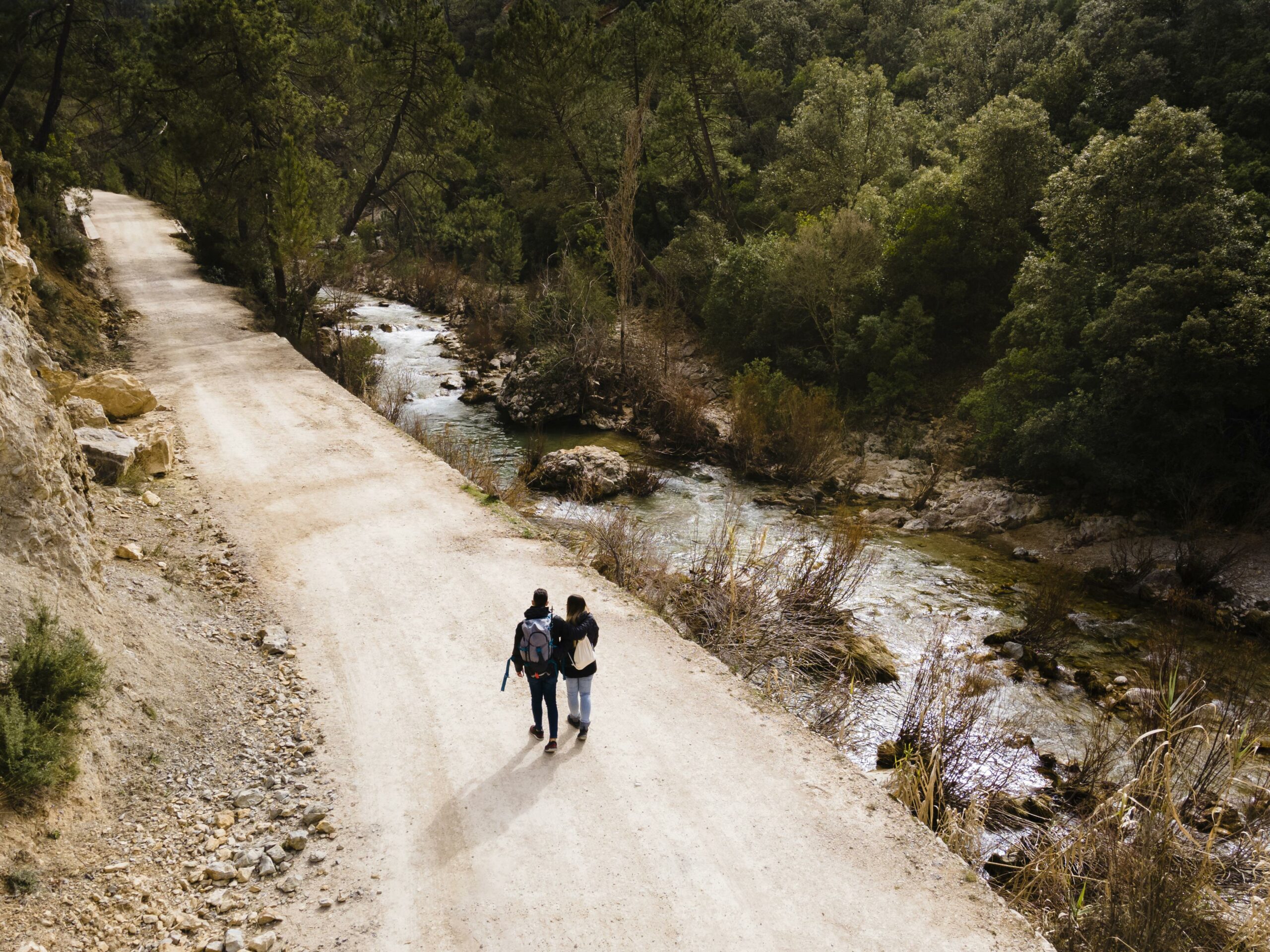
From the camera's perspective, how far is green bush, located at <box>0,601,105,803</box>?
→ 16.5ft

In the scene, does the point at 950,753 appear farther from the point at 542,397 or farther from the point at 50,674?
the point at 542,397

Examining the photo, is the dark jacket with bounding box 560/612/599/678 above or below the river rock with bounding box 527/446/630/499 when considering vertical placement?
above

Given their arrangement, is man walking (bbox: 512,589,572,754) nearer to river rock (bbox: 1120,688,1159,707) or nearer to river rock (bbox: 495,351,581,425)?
river rock (bbox: 1120,688,1159,707)

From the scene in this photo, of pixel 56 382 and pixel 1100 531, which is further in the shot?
pixel 1100 531

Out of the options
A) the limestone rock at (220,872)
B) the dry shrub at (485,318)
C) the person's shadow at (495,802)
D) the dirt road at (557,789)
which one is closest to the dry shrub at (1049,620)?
the dirt road at (557,789)

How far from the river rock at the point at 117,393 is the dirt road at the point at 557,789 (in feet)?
15.7

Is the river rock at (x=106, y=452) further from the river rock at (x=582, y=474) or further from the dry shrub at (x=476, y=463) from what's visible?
the river rock at (x=582, y=474)

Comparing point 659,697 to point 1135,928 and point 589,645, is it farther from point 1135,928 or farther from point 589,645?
point 1135,928

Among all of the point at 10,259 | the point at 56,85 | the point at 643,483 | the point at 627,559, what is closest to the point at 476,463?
the point at 643,483

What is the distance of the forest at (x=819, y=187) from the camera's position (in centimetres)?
1502

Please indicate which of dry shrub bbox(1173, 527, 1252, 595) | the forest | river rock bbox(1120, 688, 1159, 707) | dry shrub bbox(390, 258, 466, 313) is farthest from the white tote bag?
dry shrub bbox(390, 258, 466, 313)

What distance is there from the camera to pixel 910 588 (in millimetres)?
13641

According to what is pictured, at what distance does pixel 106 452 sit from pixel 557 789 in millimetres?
8865

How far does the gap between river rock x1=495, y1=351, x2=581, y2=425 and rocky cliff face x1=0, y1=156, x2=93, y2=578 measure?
571 inches
